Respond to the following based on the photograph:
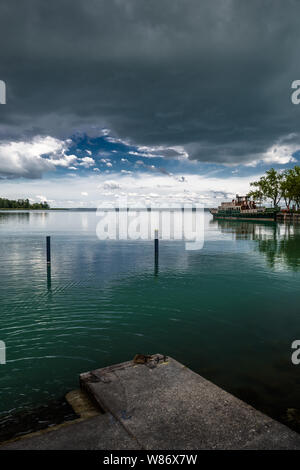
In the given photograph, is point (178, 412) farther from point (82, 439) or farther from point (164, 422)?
point (82, 439)

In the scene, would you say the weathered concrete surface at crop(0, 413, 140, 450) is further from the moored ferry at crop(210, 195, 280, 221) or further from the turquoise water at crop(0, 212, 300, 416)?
the moored ferry at crop(210, 195, 280, 221)

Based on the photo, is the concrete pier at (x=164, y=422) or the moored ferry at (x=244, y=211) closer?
the concrete pier at (x=164, y=422)

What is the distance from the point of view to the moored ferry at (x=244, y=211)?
101688 mm

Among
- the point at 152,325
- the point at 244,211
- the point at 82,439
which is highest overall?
the point at 244,211

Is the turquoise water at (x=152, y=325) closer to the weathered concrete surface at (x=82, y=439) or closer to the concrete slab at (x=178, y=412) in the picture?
the concrete slab at (x=178, y=412)

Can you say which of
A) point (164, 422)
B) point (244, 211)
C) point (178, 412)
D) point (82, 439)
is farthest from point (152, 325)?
point (244, 211)

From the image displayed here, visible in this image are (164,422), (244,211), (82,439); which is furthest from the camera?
(244,211)

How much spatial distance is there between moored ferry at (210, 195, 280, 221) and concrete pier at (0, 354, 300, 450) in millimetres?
100783

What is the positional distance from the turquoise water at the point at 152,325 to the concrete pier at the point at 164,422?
1341mm

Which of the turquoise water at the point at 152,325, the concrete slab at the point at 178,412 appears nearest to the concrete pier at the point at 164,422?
the concrete slab at the point at 178,412

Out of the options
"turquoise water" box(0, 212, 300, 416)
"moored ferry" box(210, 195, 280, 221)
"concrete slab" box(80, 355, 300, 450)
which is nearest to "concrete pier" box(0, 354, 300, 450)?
"concrete slab" box(80, 355, 300, 450)

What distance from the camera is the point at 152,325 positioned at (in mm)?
10648

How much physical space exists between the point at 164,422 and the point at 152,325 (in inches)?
235

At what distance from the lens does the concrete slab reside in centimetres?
430
